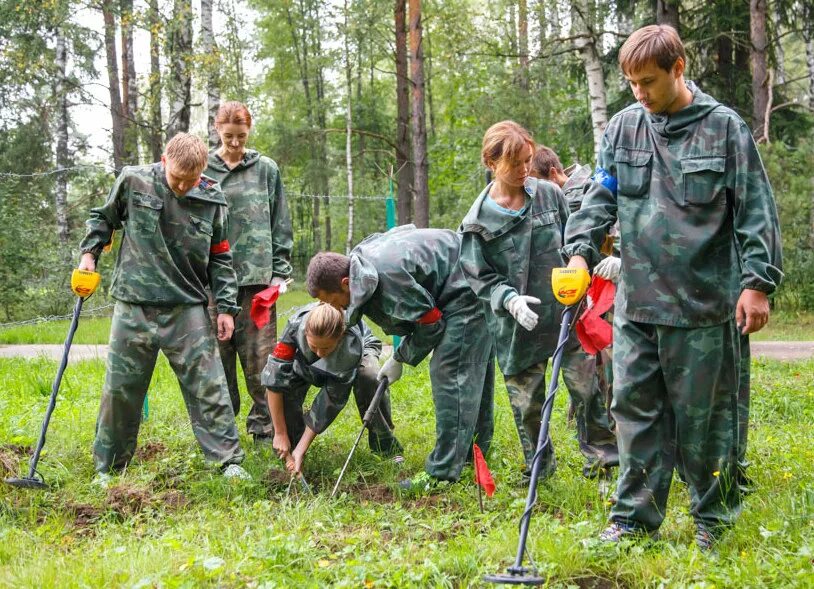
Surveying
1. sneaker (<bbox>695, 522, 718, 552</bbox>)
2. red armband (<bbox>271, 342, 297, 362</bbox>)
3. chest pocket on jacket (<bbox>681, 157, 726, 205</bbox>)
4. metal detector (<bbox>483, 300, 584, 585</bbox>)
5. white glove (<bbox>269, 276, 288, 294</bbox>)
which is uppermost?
chest pocket on jacket (<bbox>681, 157, 726, 205</bbox>)

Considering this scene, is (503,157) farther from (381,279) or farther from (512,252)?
(381,279)

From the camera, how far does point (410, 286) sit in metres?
4.47

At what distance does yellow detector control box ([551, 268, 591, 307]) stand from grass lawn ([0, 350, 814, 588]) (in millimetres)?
945

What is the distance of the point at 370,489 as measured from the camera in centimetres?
468

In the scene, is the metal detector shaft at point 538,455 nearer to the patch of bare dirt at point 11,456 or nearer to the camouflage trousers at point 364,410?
the camouflage trousers at point 364,410

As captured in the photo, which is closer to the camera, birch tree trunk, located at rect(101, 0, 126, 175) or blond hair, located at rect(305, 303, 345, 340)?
blond hair, located at rect(305, 303, 345, 340)

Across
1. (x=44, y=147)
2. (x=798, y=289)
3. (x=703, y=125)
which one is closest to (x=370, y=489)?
(x=703, y=125)

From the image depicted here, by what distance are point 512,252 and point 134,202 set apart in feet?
7.28

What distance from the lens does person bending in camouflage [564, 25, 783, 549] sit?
3.10 m

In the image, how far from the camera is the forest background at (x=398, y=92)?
12289 millimetres

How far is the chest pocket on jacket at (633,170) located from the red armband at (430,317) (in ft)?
5.01

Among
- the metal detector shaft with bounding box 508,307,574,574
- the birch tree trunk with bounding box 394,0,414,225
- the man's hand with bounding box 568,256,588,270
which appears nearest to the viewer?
the metal detector shaft with bounding box 508,307,574,574

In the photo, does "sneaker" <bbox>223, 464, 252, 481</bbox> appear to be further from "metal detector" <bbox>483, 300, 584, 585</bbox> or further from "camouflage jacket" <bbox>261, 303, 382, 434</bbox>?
"metal detector" <bbox>483, 300, 584, 585</bbox>

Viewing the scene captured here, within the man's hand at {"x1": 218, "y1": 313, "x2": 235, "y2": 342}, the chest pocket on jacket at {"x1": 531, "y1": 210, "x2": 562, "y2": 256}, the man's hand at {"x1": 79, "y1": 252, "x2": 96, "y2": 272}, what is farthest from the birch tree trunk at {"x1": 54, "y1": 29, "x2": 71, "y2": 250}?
the chest pocket on jacket at {"x1": 531, "y1": 210, "x2": 562, "y2": 256}
